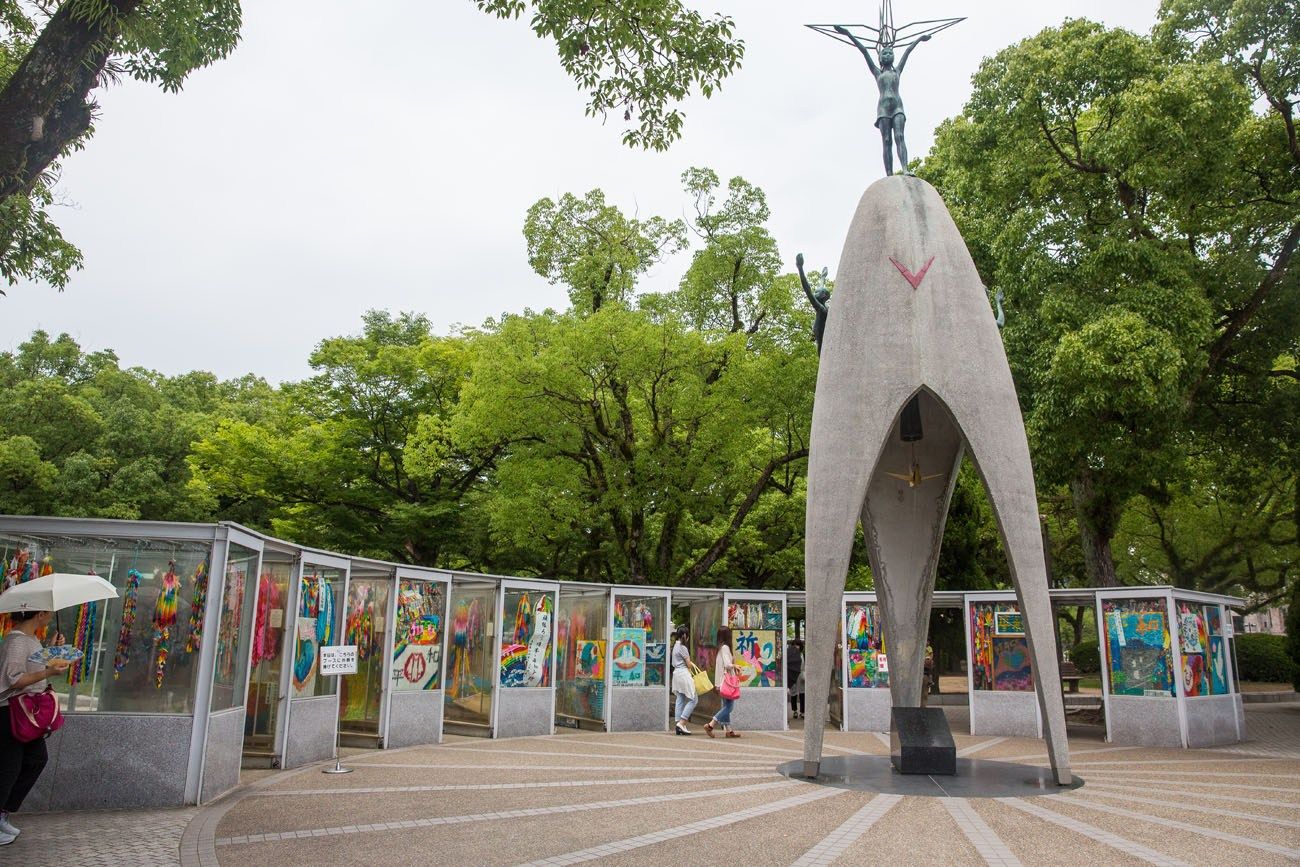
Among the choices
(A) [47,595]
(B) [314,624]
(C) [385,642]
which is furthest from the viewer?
(C) [385,642]

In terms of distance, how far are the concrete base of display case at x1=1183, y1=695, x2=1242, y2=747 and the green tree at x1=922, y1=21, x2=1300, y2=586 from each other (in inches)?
173

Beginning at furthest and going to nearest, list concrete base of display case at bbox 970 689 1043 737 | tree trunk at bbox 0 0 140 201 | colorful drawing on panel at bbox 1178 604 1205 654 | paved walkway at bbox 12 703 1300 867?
concrete base of display case at bbox 970 689 1043 737, colorful drawing on panel at bbox 1178 604 1205 654, paved walkway at bbox 12 703 1300 867, tree trunk at bbox 0 0 140 201

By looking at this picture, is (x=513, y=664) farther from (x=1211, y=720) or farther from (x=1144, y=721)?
(x=1211, y=720)

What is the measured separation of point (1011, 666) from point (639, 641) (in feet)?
22.0

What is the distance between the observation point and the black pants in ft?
20.9

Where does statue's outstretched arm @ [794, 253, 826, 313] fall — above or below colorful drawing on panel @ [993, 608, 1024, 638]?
above

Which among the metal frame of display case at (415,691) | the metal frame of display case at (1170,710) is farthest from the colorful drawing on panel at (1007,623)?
the metal frame of display case at (415,691)

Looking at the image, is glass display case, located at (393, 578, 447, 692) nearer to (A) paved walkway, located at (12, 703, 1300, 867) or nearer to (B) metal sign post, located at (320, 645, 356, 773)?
(A) paved walkway, located at (12, 703, 1300, 867)

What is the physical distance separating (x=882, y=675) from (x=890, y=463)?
546 cm

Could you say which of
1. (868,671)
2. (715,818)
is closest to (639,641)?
(868,671)

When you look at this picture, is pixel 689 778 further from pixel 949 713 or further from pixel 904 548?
pixel 949 713

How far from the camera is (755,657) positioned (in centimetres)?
1616

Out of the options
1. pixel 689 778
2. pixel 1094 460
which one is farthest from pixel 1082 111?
pixel 689 778

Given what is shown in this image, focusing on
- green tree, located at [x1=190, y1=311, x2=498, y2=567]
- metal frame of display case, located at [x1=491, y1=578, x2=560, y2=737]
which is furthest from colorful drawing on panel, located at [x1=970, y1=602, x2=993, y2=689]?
green tree, located at [x1=190, y1=311, x2=498, y2=567]
